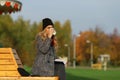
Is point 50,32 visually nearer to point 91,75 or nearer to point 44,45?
point 44,45

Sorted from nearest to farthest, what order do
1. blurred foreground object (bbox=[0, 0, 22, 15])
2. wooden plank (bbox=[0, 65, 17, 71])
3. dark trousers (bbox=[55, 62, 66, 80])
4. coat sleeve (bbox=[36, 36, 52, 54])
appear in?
coat sleeve (bbox=[36, 36, 52, 54])
dark trousers (bbox=[55, 62, 66, 80])
wooden plank (bbox=[0, 65, 17, 71])
blurred foreground object (bbox=[0, 0, 22, 15])

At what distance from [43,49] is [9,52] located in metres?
2.93

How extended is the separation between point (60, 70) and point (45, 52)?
16.3 inches

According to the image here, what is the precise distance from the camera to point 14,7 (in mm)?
13734

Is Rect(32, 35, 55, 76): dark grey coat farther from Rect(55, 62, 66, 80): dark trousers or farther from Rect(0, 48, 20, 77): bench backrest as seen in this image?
Rect(0, 48, 20, 77): bench backrest

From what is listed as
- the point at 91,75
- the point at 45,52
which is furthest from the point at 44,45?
the point at 91,75

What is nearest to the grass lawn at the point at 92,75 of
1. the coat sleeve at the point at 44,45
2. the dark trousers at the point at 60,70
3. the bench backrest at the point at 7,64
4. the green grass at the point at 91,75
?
the green grass at the point at 91,75

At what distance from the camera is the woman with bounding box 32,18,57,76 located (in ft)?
22.6

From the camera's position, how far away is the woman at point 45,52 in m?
6.89

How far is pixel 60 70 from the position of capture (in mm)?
7066

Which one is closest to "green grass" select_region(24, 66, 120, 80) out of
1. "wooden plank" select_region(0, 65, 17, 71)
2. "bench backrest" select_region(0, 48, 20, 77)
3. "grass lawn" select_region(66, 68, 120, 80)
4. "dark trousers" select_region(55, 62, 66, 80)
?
"grass lawn" select_region(66, 68, 120, 80)

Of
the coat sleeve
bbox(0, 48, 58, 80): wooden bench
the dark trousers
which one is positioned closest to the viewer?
the coat sleeve

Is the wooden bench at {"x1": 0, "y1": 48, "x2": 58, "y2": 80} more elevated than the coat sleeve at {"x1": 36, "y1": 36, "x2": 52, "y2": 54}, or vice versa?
the coat sleeve at {"x1": 36, "y1": 36, "x2": 52, "y2": 54}

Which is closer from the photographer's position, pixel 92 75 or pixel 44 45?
pixel 44 45
